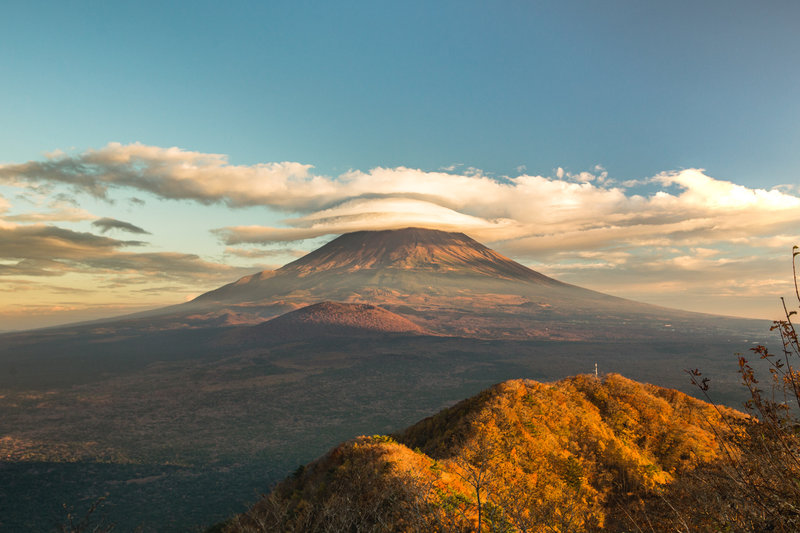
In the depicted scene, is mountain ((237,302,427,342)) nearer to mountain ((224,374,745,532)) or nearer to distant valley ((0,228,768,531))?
distant valley ((0,228,768,531))

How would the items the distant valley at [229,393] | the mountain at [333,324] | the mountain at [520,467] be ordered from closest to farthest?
the mountain at [520,467]
the distant valley at [229,393]
the mountain at [333,324]

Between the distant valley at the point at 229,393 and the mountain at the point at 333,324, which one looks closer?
the distant valley at the point at 229,393

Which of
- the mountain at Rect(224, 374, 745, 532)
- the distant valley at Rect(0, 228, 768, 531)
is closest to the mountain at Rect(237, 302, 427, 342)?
the distant valley at Rect(0, 228, 768, 531)

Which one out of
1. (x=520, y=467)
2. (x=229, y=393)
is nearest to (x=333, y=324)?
(x=229, y=393)

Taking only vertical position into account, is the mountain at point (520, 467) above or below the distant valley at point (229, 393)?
above

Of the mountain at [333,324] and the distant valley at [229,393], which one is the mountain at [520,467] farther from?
the mountain at [333,324]

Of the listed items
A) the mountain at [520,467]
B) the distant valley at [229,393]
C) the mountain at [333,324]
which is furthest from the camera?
the mountain at [333,324]

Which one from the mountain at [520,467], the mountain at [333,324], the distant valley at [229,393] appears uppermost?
the mountain at [520,467]

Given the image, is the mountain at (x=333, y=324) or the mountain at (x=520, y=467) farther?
the mountain at (x=333, y=324)

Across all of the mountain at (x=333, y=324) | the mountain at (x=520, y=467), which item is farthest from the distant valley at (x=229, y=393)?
the mountain at (x=520, y=467)

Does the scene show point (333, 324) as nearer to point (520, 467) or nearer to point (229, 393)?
point (229, 393)
